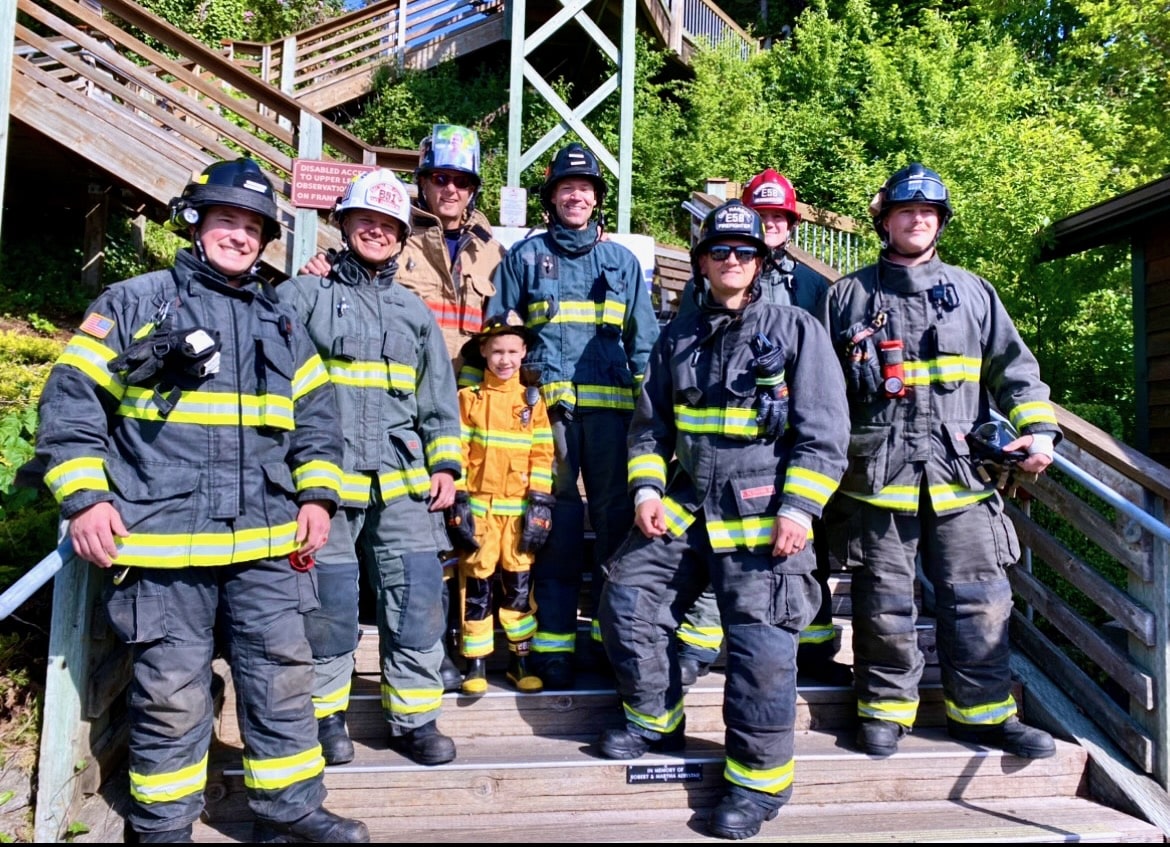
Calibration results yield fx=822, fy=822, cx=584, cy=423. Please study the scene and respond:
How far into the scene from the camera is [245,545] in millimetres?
2982

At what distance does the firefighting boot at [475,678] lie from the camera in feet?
12.5

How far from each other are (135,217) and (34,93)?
3.39 meters

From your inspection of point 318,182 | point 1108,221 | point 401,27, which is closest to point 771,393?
point 318,182

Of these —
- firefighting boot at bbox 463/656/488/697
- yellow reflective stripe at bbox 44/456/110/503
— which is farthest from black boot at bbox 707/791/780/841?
yellow reflective stripe at bbox 44/456/110/503

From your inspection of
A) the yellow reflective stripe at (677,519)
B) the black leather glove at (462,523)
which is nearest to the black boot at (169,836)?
the black leather glove at (462,523)

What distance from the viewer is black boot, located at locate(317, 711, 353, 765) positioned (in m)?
3.40

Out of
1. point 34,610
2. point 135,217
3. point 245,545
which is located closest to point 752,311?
point 245,545

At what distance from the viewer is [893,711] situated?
3.68 m

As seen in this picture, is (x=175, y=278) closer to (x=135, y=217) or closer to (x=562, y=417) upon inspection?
(x=562, y=417)

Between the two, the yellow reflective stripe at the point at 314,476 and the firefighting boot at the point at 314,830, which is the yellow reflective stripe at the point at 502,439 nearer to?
the yellow reflective stripe at the point at 314,476

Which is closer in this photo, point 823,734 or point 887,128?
point 823,734

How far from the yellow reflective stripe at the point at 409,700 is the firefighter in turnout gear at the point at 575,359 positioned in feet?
2.02

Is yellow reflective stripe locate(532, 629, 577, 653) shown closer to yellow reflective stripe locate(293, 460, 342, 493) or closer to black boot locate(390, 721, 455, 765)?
black boot locate(390, 721, 455, 765)

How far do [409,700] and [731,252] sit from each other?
2.36 m
